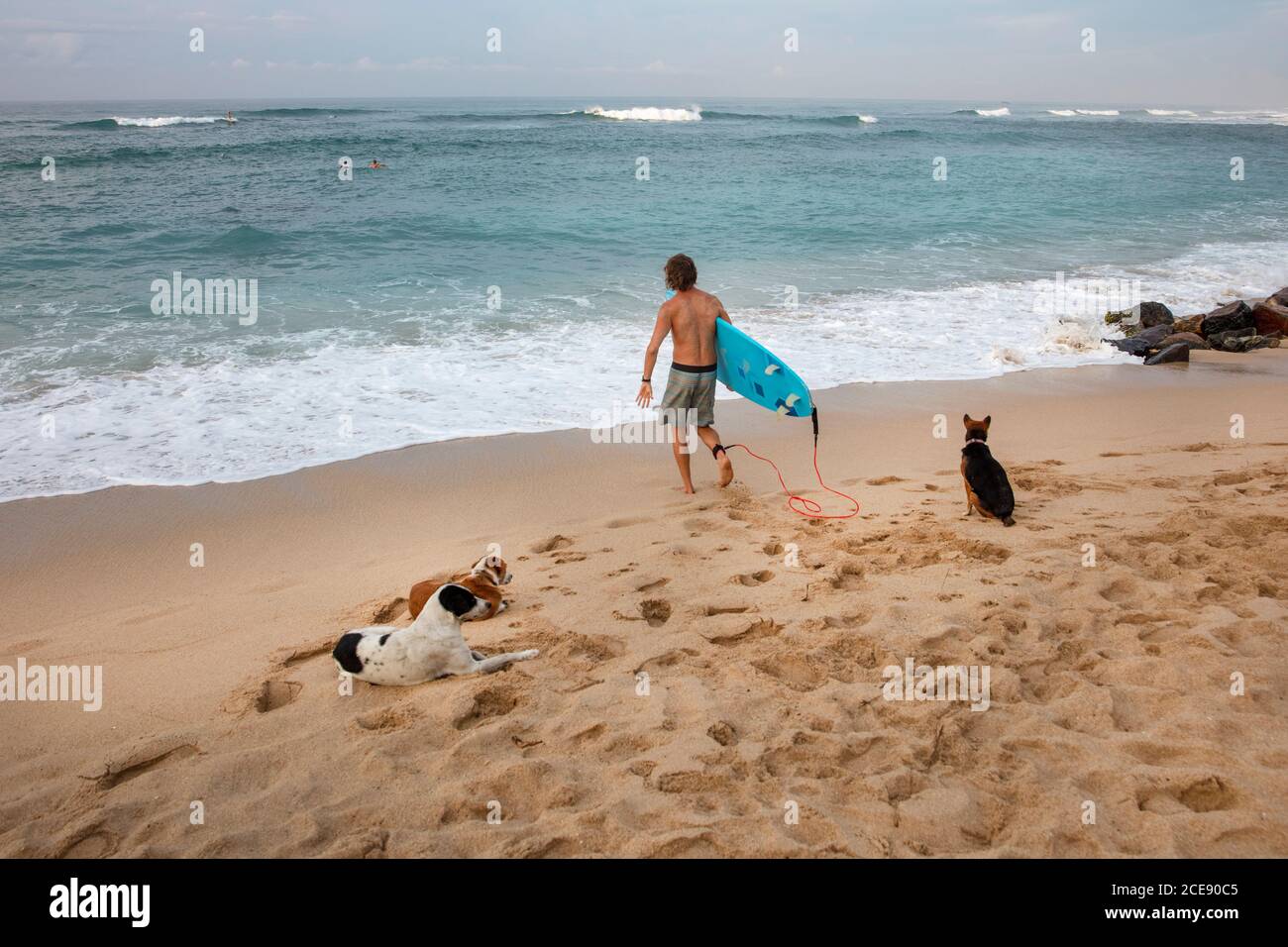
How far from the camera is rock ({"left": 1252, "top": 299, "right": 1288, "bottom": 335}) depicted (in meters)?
10.9

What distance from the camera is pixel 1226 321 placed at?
35.4 ft

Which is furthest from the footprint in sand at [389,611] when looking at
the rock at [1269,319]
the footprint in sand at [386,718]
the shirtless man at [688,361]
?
the rock at [1269,319]

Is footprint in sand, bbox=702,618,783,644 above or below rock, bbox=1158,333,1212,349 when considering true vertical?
below

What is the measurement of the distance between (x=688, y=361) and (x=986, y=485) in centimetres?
238

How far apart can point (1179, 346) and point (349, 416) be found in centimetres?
962

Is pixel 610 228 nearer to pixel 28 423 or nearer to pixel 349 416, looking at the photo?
pixel 349 416

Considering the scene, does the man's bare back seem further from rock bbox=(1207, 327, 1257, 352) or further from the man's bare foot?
rock bbox=(1207, 327, 1257, 352)

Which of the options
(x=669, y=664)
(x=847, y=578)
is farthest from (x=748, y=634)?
(x=847, y=578)

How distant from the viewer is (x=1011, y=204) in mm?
21844

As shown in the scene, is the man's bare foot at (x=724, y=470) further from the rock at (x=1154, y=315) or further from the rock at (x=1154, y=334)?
the rock at (x=1154, y=315)

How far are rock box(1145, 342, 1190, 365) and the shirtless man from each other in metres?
6.57

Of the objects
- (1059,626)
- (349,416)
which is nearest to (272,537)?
(349,416)

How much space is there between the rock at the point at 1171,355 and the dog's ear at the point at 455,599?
31.2 feet

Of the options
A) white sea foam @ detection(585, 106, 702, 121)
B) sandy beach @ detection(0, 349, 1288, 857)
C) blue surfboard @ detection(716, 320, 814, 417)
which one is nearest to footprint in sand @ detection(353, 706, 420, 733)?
sandy beach @ detection(0, 349, 1288, 857)
